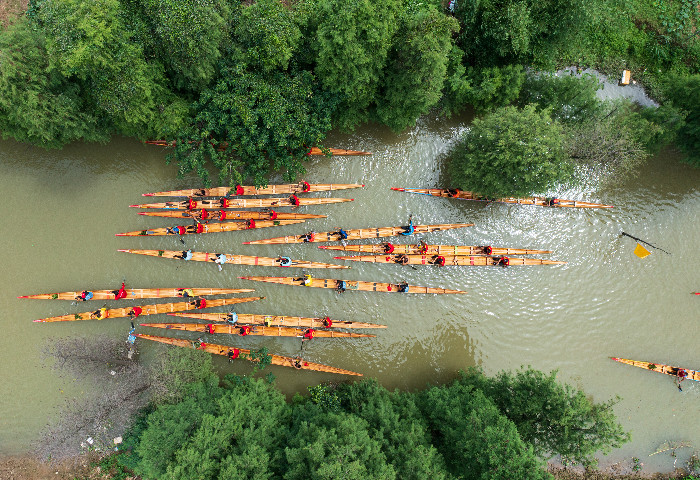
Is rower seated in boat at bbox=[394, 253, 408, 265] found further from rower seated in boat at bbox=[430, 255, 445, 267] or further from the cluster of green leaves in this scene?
the cluster of green leaves

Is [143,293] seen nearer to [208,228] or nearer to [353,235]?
[208,228]

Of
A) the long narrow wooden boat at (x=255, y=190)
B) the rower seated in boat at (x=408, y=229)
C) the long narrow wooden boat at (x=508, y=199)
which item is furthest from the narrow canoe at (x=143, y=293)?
the long narrow wooden boat at (x=508, y=199)

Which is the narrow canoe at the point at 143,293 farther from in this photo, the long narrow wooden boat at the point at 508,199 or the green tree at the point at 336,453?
the long narrow wooden boat at the point at 508,199

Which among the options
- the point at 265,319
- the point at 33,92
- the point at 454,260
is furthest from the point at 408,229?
the point at 33,92

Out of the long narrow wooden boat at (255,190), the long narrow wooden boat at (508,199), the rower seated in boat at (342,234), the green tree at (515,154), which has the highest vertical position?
the green tree at (515,154)

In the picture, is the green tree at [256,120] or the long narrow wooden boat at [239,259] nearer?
the green tree at [256,120]

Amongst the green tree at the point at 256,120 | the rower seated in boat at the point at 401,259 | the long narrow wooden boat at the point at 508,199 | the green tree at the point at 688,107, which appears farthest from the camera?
the long narrow wooden boat at the point at 508,199

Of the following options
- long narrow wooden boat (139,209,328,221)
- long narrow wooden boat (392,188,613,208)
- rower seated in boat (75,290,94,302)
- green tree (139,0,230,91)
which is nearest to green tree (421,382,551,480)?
long narrow wooden boat (392,188,613,208)

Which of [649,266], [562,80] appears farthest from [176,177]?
[649,266]
